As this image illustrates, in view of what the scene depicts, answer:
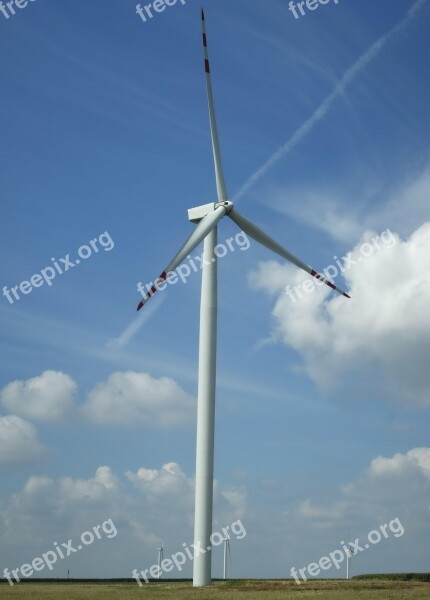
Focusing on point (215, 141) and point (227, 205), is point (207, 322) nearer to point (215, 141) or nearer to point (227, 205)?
point (227, 205)

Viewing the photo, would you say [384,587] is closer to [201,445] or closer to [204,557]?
[204,557]

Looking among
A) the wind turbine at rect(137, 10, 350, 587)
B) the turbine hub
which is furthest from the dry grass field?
the turbine hub

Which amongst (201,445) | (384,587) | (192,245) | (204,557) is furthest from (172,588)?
(192,245)

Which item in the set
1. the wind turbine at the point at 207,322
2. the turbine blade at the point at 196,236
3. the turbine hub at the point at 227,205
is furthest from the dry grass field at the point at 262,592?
the turbine hub at the point at 227,205

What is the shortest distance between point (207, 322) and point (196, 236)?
29.3ft

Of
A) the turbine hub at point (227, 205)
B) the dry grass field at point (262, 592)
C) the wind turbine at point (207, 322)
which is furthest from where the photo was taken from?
the turbine hub at point (227, 205)

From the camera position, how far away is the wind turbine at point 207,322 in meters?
65.9

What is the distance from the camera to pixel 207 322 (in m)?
69.6

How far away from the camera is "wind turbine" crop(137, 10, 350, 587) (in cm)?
6588

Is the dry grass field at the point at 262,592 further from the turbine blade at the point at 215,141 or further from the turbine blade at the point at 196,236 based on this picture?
the turbine blade at the point at 215,141

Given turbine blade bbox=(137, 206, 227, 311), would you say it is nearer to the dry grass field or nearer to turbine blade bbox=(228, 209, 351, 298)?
turbine blade bbox=(228, 209, 351, 298)

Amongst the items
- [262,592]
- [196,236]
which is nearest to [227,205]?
[196,236]

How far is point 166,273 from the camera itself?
69750 mm

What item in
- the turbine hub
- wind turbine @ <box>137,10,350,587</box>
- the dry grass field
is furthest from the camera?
the turbine hub
